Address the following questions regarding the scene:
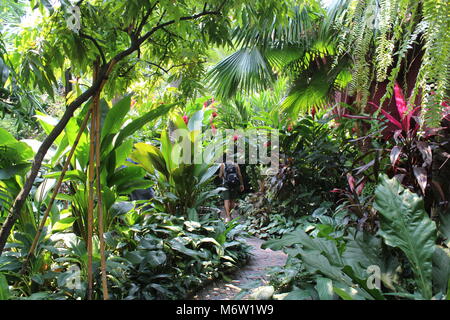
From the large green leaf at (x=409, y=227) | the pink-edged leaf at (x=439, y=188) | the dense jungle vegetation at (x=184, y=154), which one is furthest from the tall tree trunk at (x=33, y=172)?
the pink-edged leaf at (x=439, y=188)

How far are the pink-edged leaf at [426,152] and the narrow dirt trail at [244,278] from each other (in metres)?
1.00

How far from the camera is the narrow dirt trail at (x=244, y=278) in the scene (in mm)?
2174

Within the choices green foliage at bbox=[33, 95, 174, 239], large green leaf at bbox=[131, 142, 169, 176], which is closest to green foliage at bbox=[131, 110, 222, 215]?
large green leaf at bbox=[131, 142, 169, 176]

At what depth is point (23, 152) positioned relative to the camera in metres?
1.80

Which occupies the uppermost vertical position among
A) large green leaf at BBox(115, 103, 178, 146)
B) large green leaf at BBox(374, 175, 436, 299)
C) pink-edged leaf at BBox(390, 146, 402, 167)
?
large green leaf at BBox(115, 103, 178, 146)

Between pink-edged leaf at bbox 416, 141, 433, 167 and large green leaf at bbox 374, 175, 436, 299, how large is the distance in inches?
10.9

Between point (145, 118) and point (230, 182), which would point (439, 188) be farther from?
point (230, 182)

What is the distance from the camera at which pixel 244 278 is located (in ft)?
8.42

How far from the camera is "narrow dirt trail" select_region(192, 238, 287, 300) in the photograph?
2174 mm

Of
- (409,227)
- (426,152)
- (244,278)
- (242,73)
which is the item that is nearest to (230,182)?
(242,73)

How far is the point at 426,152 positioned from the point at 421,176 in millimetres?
138

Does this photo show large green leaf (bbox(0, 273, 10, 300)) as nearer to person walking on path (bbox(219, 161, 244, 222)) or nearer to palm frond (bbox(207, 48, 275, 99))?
palm frond (bbox(207, 48, 275, 99))
